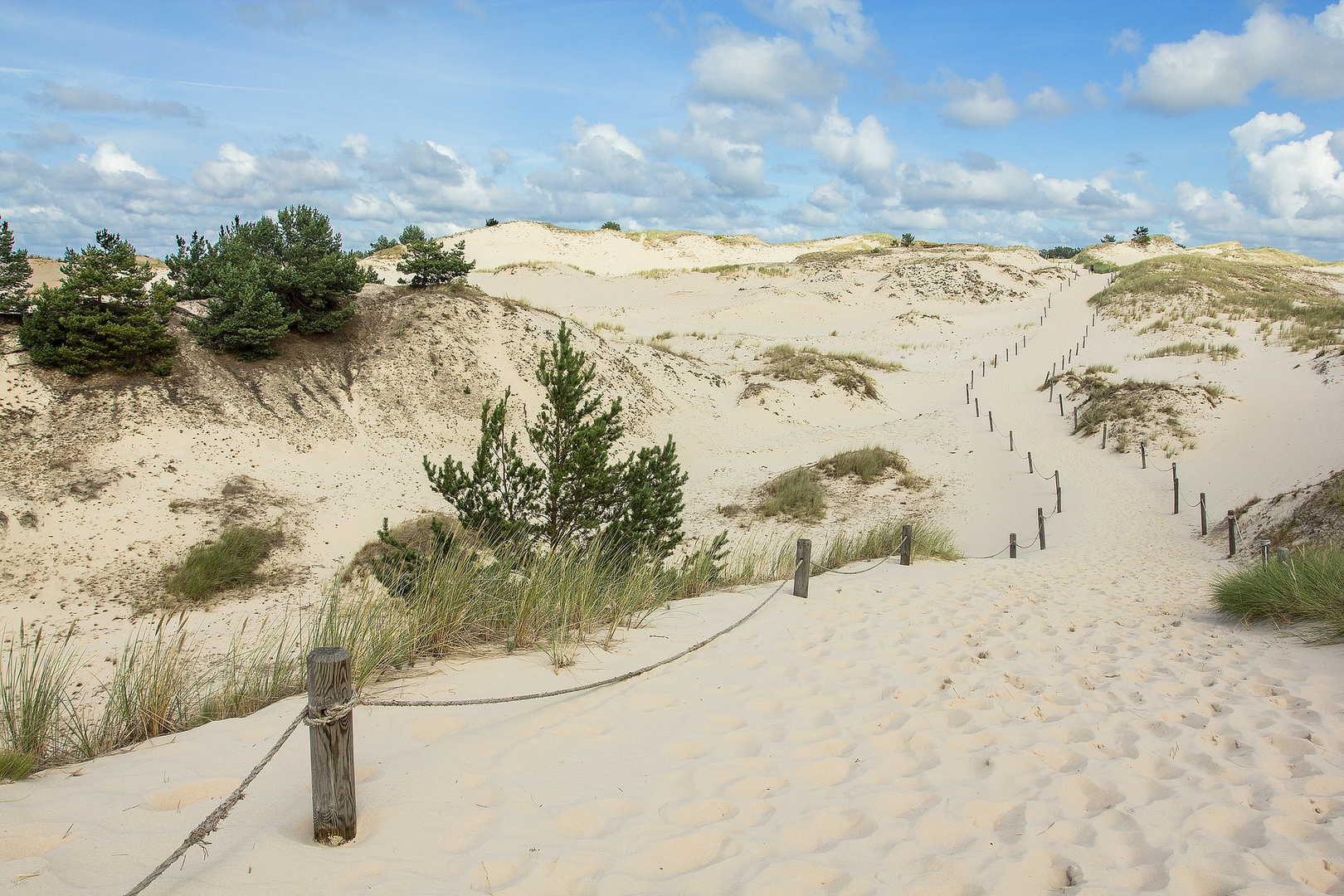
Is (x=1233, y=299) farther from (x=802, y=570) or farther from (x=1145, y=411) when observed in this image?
(x=802, y=570)

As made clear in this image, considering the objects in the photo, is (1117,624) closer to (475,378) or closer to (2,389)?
(475,378)

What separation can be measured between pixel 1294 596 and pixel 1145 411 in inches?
695

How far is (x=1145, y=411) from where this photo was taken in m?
21.4

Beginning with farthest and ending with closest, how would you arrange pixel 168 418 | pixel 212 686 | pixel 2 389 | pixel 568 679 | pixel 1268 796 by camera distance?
pixel 168 418
pixel 2 389
pixel 568 679
pixel 212 686
pixel 1268 796

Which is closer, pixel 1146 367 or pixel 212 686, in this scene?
pixel 212 686

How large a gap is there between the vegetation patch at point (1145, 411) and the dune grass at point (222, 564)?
70.4ft

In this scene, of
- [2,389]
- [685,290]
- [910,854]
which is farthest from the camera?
[685,290]

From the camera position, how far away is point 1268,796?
3492mm

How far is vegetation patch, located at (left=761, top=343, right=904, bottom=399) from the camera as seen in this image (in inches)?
1074

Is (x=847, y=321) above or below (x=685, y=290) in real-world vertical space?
below

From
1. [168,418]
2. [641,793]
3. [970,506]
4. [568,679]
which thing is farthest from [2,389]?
[970,506]

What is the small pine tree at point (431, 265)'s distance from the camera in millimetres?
21672

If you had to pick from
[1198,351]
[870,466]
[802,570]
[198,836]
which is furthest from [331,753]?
[1198,351]

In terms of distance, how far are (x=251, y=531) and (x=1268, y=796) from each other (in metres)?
12.5
